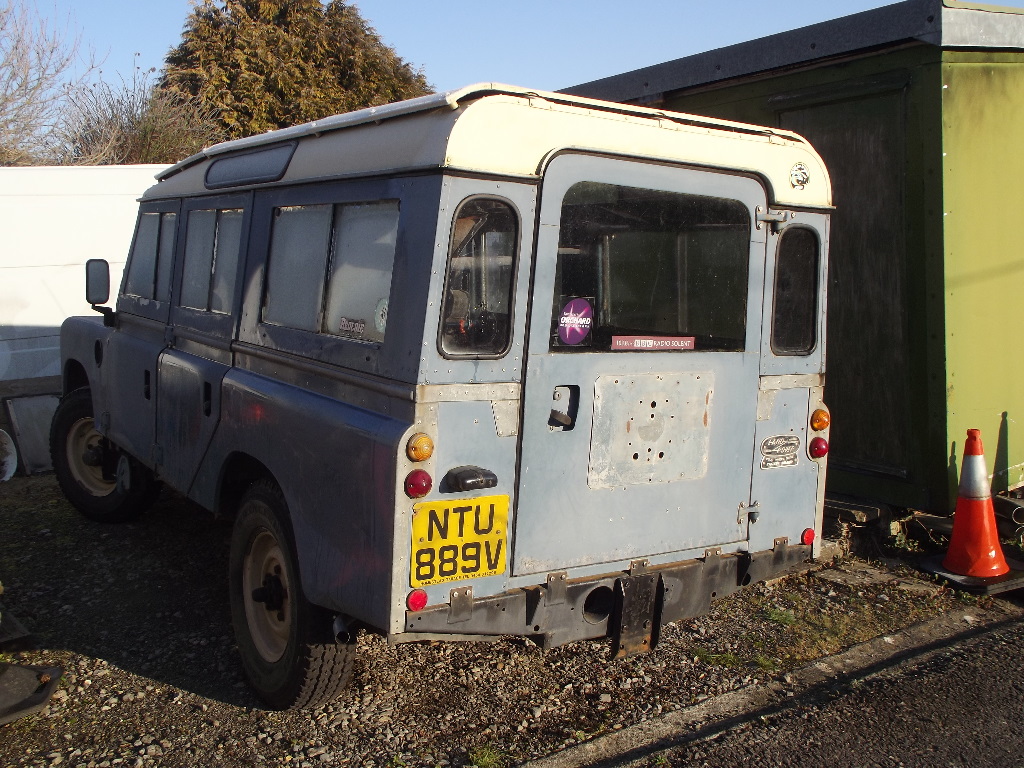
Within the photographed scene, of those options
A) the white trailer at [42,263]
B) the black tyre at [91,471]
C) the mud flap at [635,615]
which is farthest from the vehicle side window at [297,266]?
the white trailer at [42,263]

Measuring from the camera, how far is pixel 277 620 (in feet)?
12.8

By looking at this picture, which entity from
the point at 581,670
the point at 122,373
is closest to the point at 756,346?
the point at 581,670

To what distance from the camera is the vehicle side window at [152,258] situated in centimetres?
524

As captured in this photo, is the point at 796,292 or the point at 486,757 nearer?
the point at 486,757

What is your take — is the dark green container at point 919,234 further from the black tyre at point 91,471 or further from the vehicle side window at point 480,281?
the black tyre at point 91,471

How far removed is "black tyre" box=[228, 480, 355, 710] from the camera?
349 cm

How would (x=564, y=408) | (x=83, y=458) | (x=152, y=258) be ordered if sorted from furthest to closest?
(x=83, y=458) < (x=152, y=258) < (x=564, y=408)

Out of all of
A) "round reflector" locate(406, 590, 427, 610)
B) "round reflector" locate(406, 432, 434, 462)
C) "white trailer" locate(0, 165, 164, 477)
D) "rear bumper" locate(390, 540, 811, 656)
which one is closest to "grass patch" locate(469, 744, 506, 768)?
"rear bumper" locate(390, 540, 811, 656)

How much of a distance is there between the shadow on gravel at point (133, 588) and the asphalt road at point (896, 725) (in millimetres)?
1956

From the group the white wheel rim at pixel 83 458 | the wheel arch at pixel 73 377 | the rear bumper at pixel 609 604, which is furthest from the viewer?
the wheel arch at pixel 73 377

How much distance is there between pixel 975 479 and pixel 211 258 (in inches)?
167

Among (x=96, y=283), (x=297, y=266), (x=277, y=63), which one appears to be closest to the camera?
(x=297, y=266)

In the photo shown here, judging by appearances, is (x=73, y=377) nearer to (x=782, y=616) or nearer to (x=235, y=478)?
(x=235, y=478)

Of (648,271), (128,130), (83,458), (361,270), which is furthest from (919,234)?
(128,130)
